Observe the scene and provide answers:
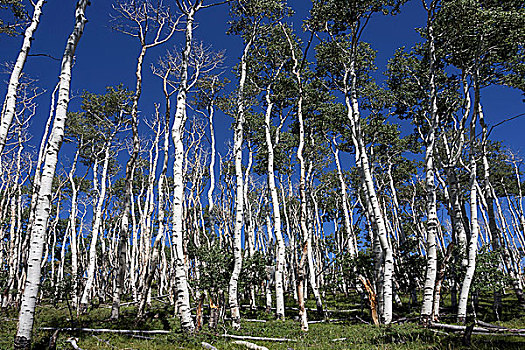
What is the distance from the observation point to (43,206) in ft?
27.6

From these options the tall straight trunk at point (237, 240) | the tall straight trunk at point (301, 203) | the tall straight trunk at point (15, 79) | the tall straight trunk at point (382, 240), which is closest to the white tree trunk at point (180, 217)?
the tall straight trunk at point (237, 240)

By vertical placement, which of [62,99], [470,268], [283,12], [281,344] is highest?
[283,12]

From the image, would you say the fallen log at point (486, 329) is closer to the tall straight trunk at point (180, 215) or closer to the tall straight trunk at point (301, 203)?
the tall straight trunk at point (301, 203)

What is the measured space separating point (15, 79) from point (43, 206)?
21.6ft

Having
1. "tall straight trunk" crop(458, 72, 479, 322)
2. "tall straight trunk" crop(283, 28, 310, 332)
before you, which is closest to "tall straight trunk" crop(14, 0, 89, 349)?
"tall straight trunk" crop(283, 28, 310, 332)

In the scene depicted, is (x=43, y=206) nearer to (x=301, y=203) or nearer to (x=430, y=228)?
(x=430, y=228)

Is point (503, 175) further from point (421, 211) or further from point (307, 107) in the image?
point (307, 107)

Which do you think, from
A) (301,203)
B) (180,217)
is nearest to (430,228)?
(301,203)

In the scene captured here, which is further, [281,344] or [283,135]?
[283,135]

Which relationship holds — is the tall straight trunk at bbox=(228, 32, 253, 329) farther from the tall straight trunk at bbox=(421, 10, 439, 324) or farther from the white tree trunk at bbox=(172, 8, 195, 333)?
the tall straight trunk at bbox=(421, 10, 439, 324)

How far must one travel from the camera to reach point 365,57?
2156 cm

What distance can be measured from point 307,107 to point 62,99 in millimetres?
18379

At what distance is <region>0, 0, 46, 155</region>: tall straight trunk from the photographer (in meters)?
10.9

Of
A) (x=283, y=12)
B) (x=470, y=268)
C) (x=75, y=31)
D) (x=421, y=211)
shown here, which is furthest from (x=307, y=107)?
(x=421, y=211)
